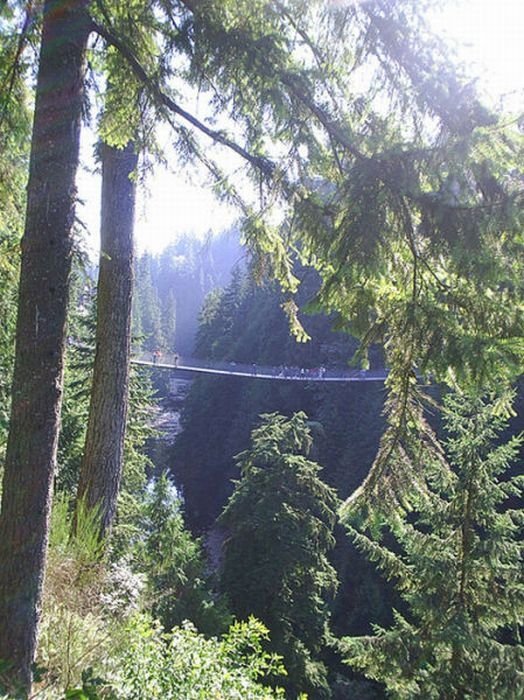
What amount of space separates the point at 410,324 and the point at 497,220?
420 millimetres

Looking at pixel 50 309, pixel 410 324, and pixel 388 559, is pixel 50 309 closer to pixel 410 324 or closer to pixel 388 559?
pixel 410 324

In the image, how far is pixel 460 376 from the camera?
1.52 metres

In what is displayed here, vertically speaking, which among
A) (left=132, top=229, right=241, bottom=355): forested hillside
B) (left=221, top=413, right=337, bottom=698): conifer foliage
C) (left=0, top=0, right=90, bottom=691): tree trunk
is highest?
(left=132, top=229, right=241, bottom=355): forested hillside

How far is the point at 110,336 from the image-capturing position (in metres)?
3.10

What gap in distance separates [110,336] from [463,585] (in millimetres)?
4147

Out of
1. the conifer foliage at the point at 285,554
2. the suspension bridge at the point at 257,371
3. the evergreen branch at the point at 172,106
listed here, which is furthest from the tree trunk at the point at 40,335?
the suspension bridge at the point at 257,371

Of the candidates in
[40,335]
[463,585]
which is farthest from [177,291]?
[40,335]

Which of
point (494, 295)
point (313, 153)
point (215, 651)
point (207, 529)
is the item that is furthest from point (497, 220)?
point (207, 529)

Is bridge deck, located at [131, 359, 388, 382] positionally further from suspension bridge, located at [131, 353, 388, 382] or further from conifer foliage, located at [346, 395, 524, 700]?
conifer foliage, located at [346, 395, 524, 700]

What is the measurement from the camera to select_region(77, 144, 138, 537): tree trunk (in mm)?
3045

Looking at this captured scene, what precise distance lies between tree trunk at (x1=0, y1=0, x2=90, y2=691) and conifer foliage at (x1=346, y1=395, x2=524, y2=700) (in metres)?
3.60

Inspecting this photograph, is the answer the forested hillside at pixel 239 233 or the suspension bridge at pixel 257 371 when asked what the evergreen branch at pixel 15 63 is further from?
the suspension bridge at pixel 257 371

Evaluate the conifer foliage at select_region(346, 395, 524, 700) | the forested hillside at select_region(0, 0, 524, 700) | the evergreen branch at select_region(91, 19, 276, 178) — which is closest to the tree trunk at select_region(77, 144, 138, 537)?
the forested hillside at select_region(0, 0, 524, 700)

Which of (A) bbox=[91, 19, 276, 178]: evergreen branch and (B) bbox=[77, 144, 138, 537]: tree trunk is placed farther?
(B) bbox=[77, 144, 138, 537]: tree trunk
